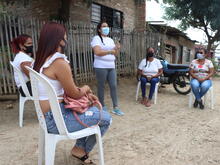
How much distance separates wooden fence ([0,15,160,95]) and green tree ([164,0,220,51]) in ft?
12.4

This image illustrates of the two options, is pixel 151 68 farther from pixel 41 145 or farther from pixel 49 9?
pixel 49 9

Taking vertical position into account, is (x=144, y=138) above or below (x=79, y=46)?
below

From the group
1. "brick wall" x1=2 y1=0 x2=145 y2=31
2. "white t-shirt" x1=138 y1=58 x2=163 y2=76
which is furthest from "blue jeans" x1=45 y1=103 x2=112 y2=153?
"brick wall" x1=2 y1=0 x2=145 y2=31

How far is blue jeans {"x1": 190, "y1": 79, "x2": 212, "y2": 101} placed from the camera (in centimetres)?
455

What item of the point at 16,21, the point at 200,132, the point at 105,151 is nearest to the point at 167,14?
the point at 16,21

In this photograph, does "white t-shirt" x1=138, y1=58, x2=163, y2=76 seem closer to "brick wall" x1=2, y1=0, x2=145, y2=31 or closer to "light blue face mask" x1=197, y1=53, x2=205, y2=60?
"light blue face mask" x1=197, y1=53, x2=205, y2=60

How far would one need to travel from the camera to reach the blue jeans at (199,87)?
14.9 ft

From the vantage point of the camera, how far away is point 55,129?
5.93 feet

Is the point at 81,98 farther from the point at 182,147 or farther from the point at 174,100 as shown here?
the point at 174,100

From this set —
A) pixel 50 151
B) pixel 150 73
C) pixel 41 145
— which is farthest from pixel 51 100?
pixel 150 73

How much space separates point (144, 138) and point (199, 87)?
2.31 m

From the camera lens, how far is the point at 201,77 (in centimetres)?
466

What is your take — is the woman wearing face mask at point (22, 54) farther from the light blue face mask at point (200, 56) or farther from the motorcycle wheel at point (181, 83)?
the motorcycle wheel at point (181, 83)

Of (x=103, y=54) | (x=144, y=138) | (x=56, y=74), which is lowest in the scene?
(x=144, y=138)
